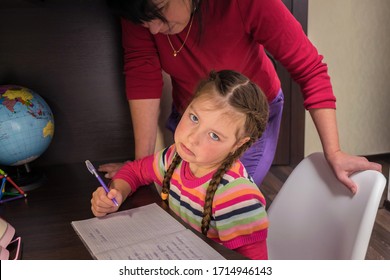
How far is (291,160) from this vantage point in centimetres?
264

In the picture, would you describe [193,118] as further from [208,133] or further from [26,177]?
[26,177]

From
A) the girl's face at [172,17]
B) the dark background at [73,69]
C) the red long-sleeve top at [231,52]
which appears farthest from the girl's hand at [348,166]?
the dark background at [73,69]

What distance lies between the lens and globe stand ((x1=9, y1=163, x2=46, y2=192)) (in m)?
1.06

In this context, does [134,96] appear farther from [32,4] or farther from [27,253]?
[27,253]

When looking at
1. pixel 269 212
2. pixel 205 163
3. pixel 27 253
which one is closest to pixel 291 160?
pixel 269 212

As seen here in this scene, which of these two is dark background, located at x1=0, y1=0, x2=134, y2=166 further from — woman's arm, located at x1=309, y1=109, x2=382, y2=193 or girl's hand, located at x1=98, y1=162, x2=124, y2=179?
woman's arm, located at x1=309, y1=109, x2=382, y2=193

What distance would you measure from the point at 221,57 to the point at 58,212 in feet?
1.65

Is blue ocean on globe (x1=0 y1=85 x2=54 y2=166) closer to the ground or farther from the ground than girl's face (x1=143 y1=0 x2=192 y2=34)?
closer to the ground

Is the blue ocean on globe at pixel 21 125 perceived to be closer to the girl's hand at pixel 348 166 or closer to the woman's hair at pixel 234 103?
the woman's hair at pixel 234 103

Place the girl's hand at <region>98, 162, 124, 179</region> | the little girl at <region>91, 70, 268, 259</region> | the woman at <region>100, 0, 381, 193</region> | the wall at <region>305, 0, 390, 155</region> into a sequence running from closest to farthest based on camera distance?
the little girl at <region>91, 70, 268, 259</region> → the woman at <region>100, 0, 381, 193</region> → the girl's hand at <region>98, 162, 124, 179</region> → the wall at <region>305, 0, 390, 155</region>

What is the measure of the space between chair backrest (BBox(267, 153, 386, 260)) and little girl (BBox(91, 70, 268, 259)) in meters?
0.15

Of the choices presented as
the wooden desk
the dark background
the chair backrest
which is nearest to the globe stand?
the wooden desk

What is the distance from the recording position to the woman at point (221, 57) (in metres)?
0.98
